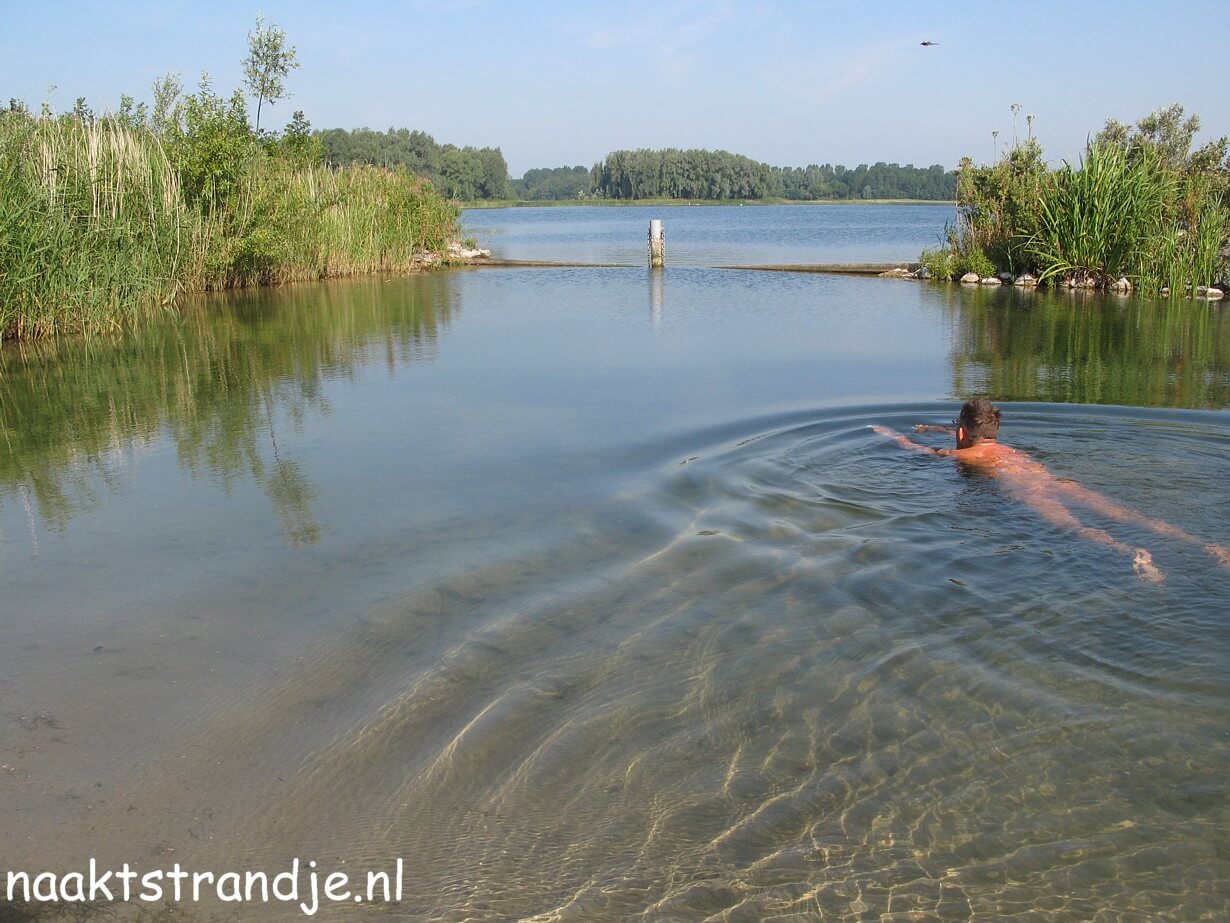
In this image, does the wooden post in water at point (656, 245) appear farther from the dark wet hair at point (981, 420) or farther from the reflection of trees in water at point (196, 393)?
the dark wet hair at point (981, 420)

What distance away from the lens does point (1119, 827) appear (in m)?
3.42

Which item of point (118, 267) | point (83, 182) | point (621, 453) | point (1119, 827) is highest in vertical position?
point (83, 182)

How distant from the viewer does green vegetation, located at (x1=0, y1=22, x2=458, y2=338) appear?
1387cm

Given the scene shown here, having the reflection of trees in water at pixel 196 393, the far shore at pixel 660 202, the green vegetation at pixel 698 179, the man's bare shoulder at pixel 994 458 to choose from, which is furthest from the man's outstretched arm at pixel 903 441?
the green vegetation at pixel 698 179

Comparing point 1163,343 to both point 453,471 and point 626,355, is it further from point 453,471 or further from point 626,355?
point 453,471

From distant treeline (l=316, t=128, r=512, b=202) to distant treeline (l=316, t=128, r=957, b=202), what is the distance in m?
0.10

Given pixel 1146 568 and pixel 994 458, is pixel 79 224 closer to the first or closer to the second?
pixel 994 458

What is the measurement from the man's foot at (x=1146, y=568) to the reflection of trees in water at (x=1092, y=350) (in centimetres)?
452

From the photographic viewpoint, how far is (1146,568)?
5602mm

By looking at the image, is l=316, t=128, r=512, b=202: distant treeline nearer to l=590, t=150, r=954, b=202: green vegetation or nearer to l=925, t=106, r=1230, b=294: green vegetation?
l=590, t=150, r=954, b=202: green vegetation

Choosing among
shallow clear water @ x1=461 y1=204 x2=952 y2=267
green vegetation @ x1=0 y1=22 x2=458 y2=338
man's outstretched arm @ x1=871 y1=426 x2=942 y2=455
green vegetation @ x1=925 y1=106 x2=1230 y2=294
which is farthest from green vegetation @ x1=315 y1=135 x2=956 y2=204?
man's outstretched arm @ x1=871 y1=426 x2=942 y2=455

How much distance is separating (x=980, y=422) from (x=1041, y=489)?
704 mm

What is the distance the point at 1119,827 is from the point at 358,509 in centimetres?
501

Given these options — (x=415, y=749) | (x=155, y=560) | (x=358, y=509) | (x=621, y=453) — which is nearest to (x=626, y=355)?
(x=621, y=453)
